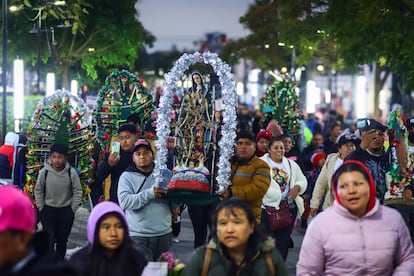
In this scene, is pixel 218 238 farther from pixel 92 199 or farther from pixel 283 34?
pixel 283 34

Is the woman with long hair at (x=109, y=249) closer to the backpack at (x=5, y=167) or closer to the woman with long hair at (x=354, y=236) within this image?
the woman with long hair at (x=354, y=236)

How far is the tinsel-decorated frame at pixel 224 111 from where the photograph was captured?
10703 millimetres

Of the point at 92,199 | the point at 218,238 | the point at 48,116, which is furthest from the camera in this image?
the point at 48,116

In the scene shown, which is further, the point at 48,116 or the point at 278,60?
the point at 278,60

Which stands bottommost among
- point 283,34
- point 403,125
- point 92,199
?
point 92,199

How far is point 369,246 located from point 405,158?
5587mm

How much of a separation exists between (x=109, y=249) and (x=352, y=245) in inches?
61.6

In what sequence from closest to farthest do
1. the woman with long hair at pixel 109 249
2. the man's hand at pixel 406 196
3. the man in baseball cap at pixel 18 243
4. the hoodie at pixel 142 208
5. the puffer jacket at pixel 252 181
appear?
1. the man in baseball cap at pixel 18 243
2. the woman with long hair at pixel 109 249
3. the hoodie at pixel 142 208
4. the puffer jacket at pixel 252 181
5. the man's hand at pixel 406 196

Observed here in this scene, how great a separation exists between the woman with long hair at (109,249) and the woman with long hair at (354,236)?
3.75ft

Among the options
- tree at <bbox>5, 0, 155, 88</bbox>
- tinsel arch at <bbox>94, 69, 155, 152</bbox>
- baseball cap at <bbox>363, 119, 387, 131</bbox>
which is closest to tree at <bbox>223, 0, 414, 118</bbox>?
tinsel arch at <bbox>94, 69, 155, 152</bbox>

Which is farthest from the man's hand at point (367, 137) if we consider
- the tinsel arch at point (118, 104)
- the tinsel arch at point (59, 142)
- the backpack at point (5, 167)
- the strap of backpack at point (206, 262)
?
the backpack at point (5, 167)

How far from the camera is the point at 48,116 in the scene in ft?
49.3

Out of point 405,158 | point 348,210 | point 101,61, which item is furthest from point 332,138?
point 101,61

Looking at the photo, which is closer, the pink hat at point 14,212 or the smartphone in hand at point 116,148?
the pink hat at point 14,212
